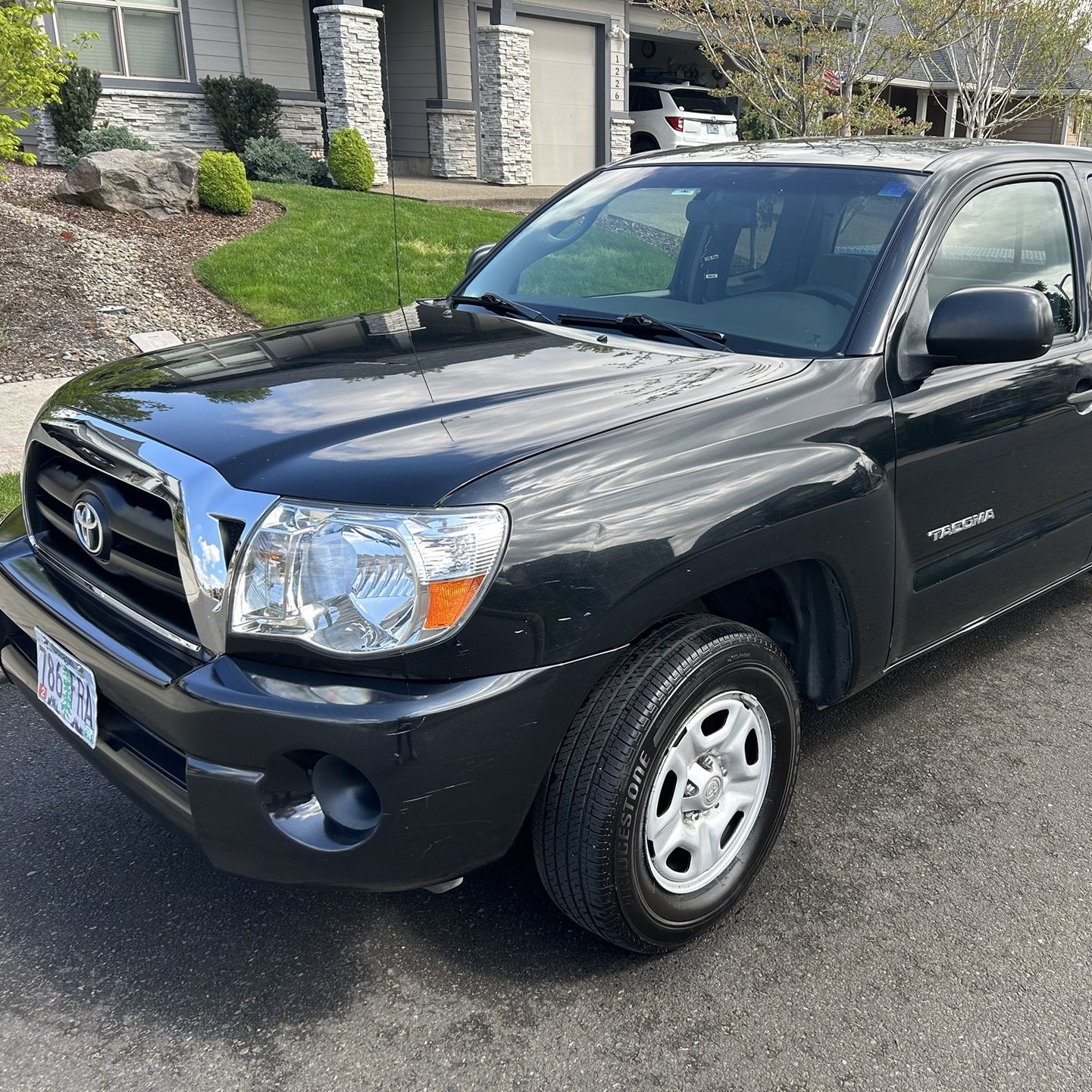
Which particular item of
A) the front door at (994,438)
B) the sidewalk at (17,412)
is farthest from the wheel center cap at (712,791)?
the sidewalk at (17,412)

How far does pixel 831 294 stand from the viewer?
3047 millimetres

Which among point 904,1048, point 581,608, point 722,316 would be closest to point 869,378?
point 722,316

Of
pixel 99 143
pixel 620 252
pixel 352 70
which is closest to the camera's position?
pixel 620 252

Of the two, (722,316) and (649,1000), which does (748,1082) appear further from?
(722,316)

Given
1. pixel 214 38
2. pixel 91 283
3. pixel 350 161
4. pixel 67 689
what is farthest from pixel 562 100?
pixel 67 689

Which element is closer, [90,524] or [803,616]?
[90,524]

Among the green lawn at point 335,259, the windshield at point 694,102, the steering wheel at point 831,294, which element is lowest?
the green lawn at point 335,259

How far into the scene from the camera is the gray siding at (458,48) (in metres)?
18.6

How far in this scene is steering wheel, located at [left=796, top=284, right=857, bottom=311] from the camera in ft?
9.78

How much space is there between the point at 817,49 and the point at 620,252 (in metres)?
9.21

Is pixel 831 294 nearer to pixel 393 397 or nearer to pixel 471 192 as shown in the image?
pixel 393 397

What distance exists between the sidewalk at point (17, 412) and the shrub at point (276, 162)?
8070mm

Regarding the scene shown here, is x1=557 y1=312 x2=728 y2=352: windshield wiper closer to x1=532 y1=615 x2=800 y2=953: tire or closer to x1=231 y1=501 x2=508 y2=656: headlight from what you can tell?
x1=532 y1=615 x2=800 y2=953: tire

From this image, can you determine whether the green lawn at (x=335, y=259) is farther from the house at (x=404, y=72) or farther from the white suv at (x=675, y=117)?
the white suv at (x=675, y=117)
